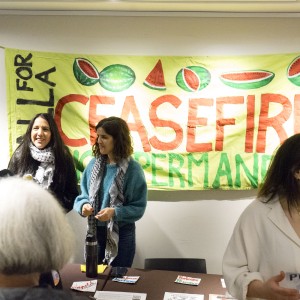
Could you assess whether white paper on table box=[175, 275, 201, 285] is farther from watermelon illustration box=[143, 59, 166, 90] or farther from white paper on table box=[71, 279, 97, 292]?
watermelon illustration box=[143, 59, 166, 90]

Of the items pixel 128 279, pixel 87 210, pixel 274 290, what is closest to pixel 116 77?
pixel 87 210

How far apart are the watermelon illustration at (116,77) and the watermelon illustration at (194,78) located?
424 mm

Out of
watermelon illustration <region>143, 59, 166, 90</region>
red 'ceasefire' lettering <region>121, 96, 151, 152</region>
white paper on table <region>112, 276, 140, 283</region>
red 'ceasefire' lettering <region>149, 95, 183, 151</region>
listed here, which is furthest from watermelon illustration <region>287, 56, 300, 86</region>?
white paper on table <region>112, 276, 140, 283</region>

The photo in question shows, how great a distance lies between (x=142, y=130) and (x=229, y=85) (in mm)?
807

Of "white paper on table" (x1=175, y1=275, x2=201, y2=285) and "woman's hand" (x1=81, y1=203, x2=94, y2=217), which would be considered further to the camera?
"woman's hand" (x1=81, y1=203, x2=94, y2=217)

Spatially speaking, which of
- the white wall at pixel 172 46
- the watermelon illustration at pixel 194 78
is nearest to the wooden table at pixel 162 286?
the white wall at pixel 172 46

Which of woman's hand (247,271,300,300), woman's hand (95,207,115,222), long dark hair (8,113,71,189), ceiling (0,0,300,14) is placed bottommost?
woman's hand (95,207,115,222)

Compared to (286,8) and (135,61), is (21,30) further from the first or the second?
(286,8)

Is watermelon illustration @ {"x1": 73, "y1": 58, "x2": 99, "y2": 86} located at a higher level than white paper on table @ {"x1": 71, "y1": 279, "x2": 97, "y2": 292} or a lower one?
higher

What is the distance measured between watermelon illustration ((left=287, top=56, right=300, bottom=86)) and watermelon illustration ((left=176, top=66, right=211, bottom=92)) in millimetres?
649

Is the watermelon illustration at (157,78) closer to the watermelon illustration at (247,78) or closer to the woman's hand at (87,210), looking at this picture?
the watermelon illustration at (247,78)

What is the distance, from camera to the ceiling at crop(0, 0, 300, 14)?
2957 mm

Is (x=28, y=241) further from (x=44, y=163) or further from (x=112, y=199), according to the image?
(x=44, y=163)

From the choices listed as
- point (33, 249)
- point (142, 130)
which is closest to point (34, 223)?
point (33, 249)
